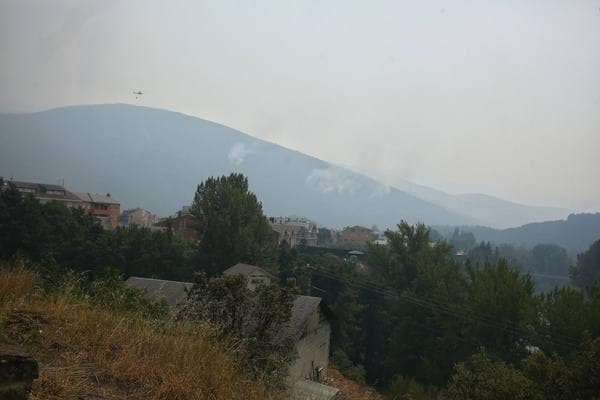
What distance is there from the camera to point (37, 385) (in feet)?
10.4

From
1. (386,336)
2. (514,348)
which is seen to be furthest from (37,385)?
(386,336)

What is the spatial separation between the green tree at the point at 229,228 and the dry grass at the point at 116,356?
33.5 metres

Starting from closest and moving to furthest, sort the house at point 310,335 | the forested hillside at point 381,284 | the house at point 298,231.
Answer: the house at point 310,335
the forested hillside at point 381,284
the house at point 298,231

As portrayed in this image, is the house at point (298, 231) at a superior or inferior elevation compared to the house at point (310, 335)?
superior

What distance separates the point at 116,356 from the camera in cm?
426

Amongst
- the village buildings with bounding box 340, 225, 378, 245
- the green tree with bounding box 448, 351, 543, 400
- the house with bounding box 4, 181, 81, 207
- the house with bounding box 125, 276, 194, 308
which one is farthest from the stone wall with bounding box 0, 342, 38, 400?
the village buildings with bounding box 340, 225, 378, 245

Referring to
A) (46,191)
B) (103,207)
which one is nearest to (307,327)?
(46,191)

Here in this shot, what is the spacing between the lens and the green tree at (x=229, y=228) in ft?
126

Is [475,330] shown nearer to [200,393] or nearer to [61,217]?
[200,393]

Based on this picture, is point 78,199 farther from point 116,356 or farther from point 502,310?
point 116,356

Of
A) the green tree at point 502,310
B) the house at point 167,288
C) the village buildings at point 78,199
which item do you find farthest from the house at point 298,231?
the green tree at point 502,310

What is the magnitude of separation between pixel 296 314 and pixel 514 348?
1285 centimetres

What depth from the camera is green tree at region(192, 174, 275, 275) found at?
38469 millimetres

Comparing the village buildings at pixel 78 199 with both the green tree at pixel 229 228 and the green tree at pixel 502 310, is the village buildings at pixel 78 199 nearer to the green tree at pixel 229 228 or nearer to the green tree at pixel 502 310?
the green tree at pixel 229 228
